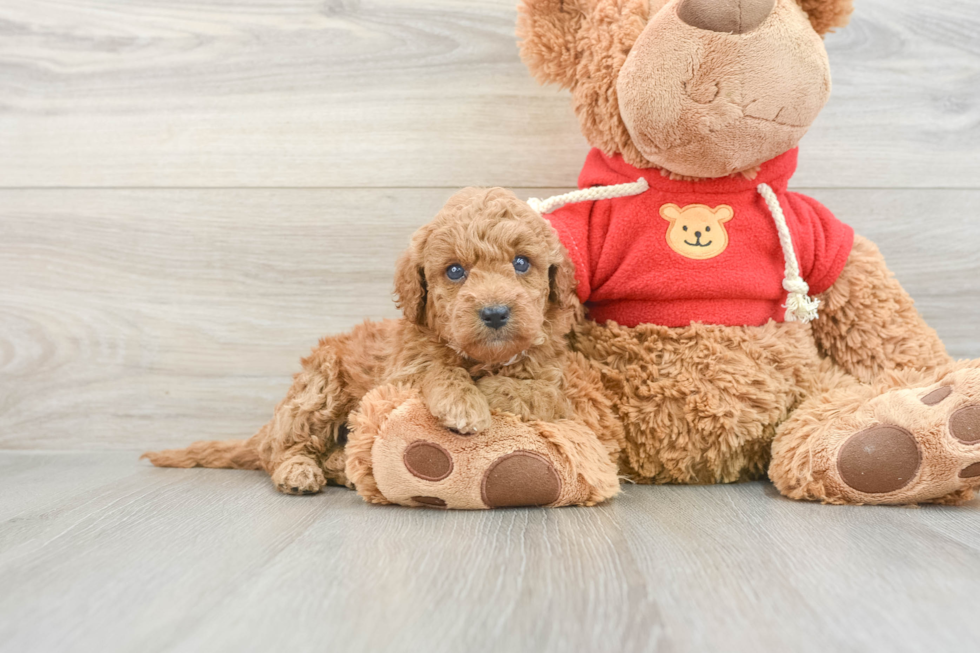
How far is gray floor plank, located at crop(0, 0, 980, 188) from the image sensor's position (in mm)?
1356

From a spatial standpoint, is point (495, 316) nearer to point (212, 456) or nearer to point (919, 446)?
point (919, 446)

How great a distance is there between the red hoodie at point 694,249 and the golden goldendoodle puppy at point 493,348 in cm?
10

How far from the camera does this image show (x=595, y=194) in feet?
3.63

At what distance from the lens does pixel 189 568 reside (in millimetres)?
756

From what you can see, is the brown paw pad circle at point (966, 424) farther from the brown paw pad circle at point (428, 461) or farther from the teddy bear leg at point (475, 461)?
the brown paw pad circle at point (428, 461)

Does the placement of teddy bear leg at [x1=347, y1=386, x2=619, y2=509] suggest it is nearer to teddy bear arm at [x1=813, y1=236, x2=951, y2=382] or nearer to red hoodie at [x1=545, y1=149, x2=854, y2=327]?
red hoodie at [x1=545, y1=149, x2=854, y2=327]

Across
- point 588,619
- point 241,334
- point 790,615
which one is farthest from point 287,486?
point 790,615

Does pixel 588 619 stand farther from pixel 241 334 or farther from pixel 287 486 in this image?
pixel 241 334

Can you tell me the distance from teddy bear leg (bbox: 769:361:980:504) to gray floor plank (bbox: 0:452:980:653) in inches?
1.2

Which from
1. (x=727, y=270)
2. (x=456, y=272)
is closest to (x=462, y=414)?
(x=456, y=272)

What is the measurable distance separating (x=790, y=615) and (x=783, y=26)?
2.53ft

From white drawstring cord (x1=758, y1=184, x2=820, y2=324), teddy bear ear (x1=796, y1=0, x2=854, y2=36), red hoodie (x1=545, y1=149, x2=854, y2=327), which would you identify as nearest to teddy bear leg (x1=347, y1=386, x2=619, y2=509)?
red hoodie (x1=545, y1=149, x2=854, y2=327)

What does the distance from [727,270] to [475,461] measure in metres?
0.48

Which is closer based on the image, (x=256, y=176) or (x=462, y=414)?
(x=462, y=414)
